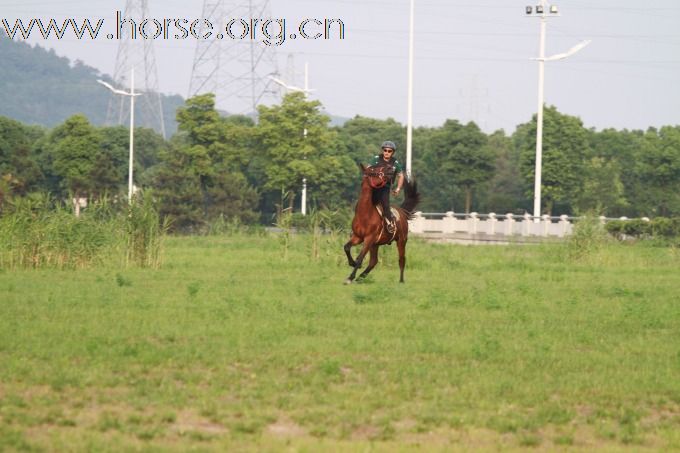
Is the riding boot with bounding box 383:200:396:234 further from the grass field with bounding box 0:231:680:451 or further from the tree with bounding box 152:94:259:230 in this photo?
the tree with bounding box 152:94:259:230

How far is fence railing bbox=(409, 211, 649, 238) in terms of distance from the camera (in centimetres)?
5575

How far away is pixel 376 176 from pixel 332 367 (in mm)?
9994

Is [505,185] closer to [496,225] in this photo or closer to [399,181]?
[496,225]

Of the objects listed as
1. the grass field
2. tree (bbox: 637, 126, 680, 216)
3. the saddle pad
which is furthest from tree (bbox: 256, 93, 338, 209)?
the grass field

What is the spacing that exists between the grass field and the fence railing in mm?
35561

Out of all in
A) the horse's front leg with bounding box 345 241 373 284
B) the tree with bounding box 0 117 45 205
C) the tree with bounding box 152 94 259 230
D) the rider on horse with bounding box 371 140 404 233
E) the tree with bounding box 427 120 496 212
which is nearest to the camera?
the horse's front leg with bounding box 345 241 373 284

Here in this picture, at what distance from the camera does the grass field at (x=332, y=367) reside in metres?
8.59

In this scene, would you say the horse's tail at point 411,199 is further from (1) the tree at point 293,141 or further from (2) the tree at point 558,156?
(2) the tree at point 558,156

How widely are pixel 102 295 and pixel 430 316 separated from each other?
471 centimetres

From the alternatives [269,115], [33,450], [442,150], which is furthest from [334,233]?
[442,150]

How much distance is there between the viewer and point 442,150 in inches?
3300

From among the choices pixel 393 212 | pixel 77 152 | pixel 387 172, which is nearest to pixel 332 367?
pixel 387 172

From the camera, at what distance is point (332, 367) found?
1089 cm

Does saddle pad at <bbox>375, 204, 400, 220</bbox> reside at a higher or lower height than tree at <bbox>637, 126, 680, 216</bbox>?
lower
